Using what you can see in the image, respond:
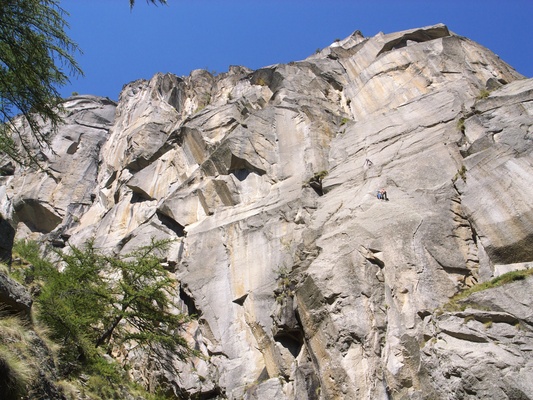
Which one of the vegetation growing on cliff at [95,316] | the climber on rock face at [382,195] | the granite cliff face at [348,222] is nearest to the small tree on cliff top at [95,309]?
the vegetation growing on cliff at [95,316]

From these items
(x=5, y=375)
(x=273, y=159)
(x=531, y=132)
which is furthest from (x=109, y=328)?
(x=531, y=132)

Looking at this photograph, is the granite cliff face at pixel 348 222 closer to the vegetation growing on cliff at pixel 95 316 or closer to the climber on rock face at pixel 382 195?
the climber on rock face at pixel 382 195

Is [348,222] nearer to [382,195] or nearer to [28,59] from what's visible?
[382,195]

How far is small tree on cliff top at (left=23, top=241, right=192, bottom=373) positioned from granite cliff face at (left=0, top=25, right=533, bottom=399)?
2360mm

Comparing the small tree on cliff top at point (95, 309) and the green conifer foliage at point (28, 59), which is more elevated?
the green conifer foliage at point (28, 59)

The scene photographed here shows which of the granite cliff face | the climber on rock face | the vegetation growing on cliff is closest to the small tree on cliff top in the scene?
the vegetation growing on cliff

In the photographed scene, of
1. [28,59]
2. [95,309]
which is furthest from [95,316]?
[28,59]

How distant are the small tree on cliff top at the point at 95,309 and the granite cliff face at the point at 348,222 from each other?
236 centimetres

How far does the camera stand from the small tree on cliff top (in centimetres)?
1404

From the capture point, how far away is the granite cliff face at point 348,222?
46.0ft

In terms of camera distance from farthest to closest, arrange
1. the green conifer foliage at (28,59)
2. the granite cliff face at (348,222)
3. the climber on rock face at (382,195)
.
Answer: the climber on rock face at (382,195) → the granite cliff face at (348,222) → the green conifer foliage at (28,59)

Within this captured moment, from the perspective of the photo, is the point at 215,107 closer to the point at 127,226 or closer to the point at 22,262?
the point at 127,226

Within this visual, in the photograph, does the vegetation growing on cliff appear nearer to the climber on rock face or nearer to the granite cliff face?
the granite cliff face

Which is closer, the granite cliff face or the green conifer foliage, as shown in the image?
the green conifer foliage
